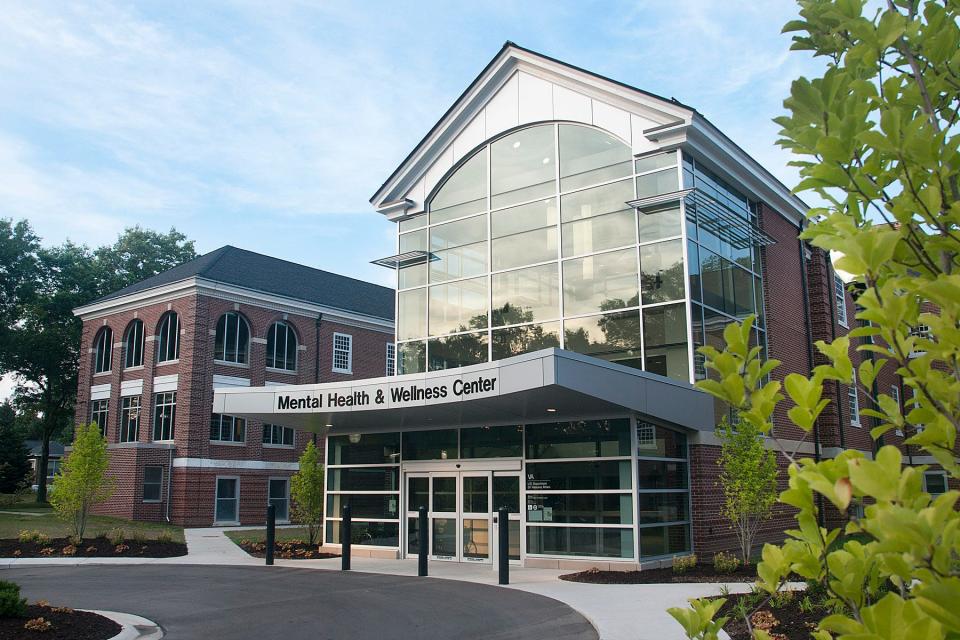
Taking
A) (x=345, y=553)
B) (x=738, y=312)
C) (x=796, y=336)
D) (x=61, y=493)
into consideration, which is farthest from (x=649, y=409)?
(x=61, y=493)

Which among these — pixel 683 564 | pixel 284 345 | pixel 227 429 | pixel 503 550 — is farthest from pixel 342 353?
pixel 683 564

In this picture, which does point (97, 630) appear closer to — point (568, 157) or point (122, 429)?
point (568, 157)

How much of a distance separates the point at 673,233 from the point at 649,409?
4.79m

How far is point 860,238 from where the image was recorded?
2004mm

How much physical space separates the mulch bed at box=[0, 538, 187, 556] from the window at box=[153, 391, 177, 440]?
39.1ft

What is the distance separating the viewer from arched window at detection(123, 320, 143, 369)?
39.5 metres

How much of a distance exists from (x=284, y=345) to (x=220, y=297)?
4.34 meters

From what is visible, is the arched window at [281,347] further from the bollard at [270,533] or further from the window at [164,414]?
the bollard at [270,533]

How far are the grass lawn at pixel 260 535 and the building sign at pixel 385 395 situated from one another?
8.83 m

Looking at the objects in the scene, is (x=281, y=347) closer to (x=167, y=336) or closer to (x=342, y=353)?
(x=342, y=353)

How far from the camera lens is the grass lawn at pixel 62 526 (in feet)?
91.6

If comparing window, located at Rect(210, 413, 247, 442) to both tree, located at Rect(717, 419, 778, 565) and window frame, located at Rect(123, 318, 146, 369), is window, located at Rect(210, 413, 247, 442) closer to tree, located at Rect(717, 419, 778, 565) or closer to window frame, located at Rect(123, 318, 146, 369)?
window frame, located at Rect(123, 318, 146, 369)

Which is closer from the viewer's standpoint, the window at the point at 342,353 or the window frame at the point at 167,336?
the window frame at the point at 167,336

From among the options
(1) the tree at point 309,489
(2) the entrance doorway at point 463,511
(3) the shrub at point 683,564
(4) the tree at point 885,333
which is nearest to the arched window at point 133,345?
(1) the tree at point 309,489
